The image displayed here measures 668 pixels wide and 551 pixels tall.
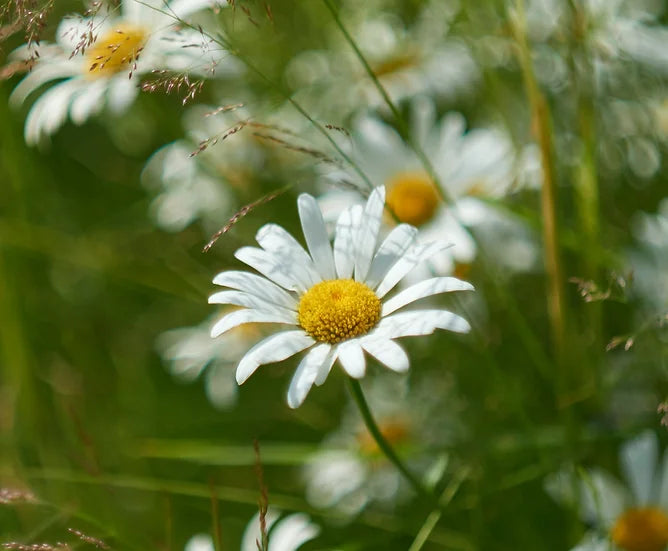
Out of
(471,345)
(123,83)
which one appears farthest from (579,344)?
(123,83)

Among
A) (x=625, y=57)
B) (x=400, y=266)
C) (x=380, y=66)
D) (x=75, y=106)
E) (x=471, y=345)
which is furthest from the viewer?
(x=380, y=66)

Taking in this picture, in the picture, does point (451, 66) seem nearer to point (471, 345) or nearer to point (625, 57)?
point (625, 57)

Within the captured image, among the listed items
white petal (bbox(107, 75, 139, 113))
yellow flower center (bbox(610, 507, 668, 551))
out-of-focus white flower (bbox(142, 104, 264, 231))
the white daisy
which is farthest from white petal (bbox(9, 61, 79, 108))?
yellow flower center (bbox(610, 507, 668, 551))

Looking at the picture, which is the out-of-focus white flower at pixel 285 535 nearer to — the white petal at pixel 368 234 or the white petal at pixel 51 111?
the white petal at pixel 368 234

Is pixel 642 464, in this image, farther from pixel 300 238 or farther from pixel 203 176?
pixel 203 176

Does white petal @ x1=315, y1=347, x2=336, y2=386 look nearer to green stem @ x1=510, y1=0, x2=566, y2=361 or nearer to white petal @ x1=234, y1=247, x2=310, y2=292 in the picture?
white petal @ x1=234, y1=247, x2=310, y2=292

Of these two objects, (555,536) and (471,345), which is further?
(471,345)

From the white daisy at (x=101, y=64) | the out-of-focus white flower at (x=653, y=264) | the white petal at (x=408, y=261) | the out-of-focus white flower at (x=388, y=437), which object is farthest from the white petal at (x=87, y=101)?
the out-of-focus white flower at (x=653, y=264)
